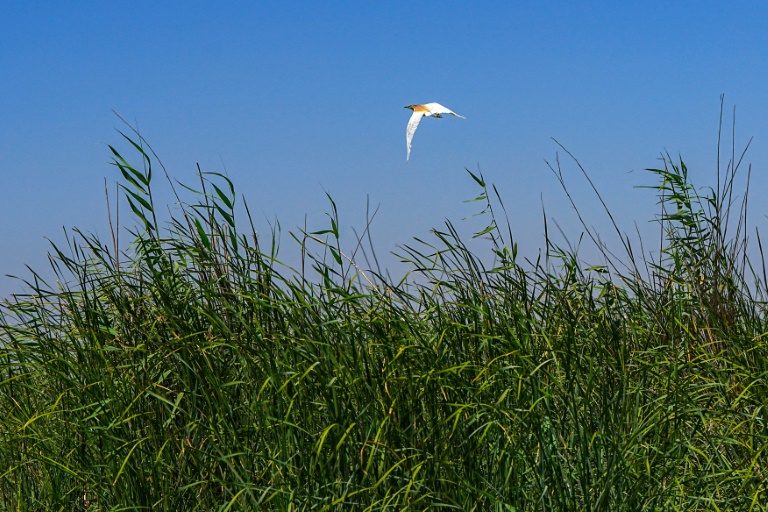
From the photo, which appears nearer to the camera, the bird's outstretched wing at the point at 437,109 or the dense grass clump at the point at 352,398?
the dense grass clump at the point at 352,398

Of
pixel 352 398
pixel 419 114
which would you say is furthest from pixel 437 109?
pixel 352 398

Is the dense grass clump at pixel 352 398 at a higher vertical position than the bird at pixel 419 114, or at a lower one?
lower

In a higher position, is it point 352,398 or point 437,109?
point 437,109

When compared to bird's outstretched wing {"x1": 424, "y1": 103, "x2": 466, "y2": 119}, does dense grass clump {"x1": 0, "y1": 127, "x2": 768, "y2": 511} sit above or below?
below

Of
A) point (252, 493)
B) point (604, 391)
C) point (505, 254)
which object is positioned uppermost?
point (505, 254)

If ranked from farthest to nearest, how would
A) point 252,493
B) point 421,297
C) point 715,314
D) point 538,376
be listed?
1. point 715,314
2. point 421,297
3. point 538,376
4. point 252,493

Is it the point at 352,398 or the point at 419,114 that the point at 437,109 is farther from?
the point at 352,398

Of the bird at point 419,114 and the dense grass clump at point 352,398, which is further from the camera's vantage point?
the bird at point 419,114

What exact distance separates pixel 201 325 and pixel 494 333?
3.73 feet

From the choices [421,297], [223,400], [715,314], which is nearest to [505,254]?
[421,297]

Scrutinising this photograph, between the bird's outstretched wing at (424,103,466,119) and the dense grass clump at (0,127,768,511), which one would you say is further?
the bird's outstretched wing at (424,103,466,119)

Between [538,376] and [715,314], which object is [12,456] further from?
[715,314]

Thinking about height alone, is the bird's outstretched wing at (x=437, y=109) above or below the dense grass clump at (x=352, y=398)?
above

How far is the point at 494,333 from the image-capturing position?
337 centimetres
